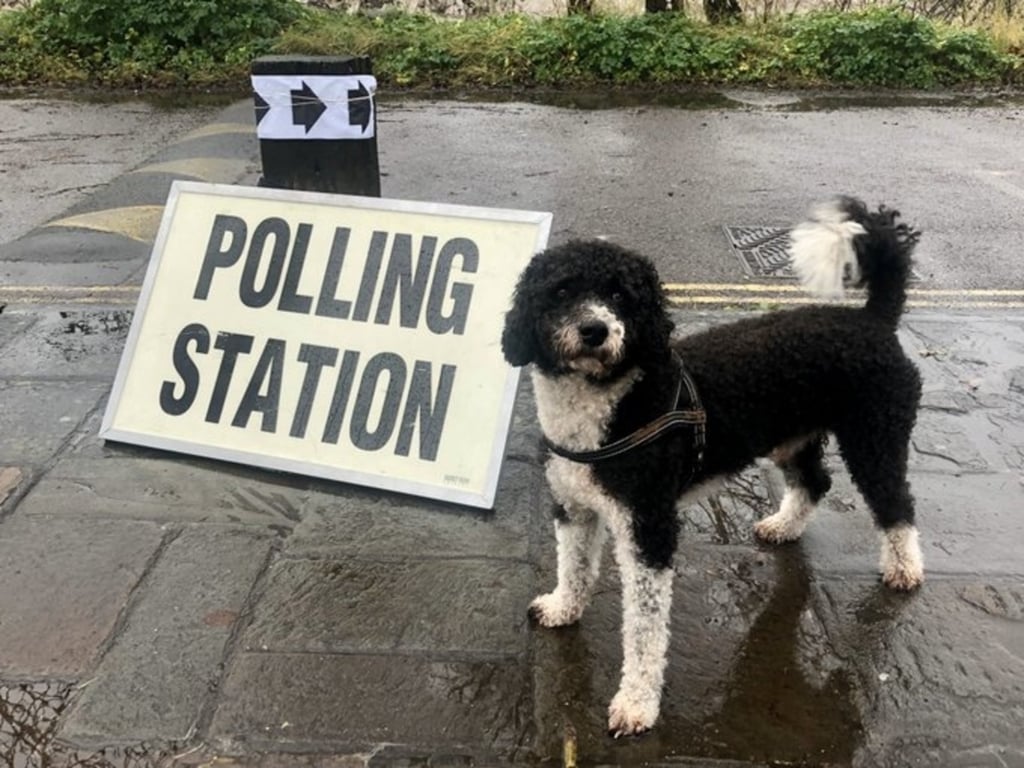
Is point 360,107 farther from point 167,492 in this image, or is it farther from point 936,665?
point 936,665

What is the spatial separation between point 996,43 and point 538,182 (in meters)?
8.93

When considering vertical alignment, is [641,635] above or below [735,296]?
above

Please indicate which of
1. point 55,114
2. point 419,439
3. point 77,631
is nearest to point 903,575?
point 419,439

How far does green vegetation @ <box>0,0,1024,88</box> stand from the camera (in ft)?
41.2

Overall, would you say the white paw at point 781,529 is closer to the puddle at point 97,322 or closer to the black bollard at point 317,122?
the black bollard at point 317,122

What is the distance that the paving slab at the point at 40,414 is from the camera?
4.22m

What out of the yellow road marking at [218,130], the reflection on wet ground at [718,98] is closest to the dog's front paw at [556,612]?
the yellow road marking at [218,130]

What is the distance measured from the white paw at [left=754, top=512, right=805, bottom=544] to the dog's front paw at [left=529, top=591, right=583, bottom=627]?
2.99 ft

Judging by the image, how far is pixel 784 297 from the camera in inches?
229

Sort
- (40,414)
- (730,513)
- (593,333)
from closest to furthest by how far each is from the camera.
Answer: (593,333), (730,513), (40,414)

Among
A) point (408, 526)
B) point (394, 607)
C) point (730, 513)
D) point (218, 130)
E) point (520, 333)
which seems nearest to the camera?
point (520, 333)

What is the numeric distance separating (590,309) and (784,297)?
359 cm

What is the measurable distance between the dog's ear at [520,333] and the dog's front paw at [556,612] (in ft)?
2.98

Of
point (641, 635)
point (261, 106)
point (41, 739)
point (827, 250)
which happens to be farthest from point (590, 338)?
point (261, 106)
